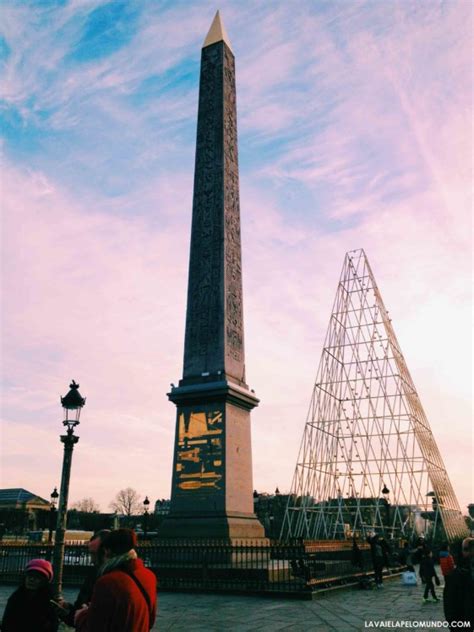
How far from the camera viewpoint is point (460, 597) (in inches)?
162

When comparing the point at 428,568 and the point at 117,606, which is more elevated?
the point at 117,606

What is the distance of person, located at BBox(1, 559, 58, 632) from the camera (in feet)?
12.2

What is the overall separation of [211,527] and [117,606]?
482 inches

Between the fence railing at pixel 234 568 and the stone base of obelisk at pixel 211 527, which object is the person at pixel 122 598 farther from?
the stone base of obelisk at pixel 211 527

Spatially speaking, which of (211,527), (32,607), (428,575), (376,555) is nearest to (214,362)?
(211,527)

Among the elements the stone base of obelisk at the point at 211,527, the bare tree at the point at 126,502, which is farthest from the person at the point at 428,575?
the bare tree at the point at 126,502

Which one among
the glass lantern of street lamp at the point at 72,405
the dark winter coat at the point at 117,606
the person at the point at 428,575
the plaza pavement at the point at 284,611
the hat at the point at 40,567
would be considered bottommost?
the plaza pavement at the point at 284,611

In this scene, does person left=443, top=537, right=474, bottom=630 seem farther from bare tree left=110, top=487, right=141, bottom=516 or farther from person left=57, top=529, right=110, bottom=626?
bare tree left=110, top=487, right=141, bottom=516

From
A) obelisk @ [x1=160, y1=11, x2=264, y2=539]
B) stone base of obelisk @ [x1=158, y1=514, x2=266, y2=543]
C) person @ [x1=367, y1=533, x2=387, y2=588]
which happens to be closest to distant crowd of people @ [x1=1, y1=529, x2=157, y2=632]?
stone base of obelisk @ [x1=158, y1=514, x2=266, y2=543]

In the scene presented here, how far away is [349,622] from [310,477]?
29.2 metres

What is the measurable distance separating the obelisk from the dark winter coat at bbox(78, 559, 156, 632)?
39.1 ft

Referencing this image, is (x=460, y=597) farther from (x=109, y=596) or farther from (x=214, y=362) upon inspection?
(x=214, y=362)

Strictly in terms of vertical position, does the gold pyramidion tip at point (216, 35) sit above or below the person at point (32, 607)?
above

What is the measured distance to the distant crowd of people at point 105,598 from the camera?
2676 millimetres
